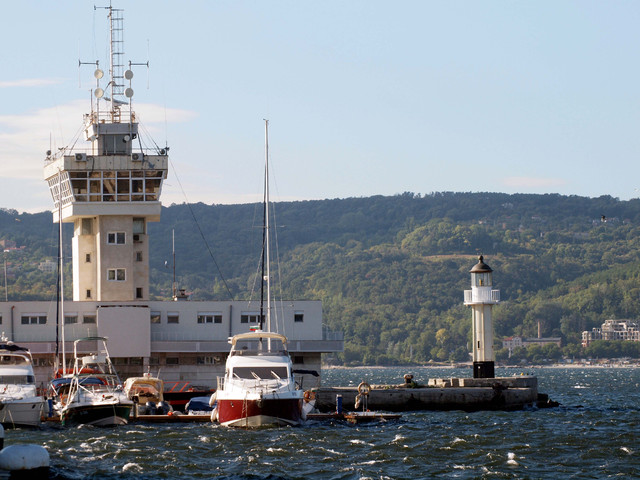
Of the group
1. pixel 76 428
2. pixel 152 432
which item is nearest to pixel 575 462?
pixel 152 432

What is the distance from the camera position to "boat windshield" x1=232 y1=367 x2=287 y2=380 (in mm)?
54750

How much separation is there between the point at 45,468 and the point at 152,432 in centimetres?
1800

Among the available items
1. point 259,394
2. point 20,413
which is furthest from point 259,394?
point 20,413

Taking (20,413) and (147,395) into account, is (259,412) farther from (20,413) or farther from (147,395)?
(147,395)

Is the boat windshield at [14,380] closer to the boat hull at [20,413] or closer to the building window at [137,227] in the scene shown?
the boat hull at [20,413]

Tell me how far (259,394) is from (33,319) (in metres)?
25.4

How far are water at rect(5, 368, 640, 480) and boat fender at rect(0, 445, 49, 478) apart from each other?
12.8 feet

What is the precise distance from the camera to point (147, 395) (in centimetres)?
6231

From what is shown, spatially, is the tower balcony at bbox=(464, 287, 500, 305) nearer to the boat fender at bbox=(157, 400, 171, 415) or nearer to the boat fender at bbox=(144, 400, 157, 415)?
the boat fender at bbox=(157, 400, 171, 415)

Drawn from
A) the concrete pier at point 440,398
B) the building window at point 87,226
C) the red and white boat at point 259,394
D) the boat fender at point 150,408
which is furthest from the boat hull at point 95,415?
the building window at point 87,226

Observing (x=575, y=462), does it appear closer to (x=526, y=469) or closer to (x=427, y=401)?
(x=526, y=469)

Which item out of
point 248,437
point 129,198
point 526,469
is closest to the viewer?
point 526,469

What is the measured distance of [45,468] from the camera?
3519cm

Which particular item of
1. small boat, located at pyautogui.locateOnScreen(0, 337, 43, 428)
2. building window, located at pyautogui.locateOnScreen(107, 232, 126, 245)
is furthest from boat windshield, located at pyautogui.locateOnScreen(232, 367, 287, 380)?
building window, located at pyautogui.locateOnScreen(107, 232, 126, 245)
